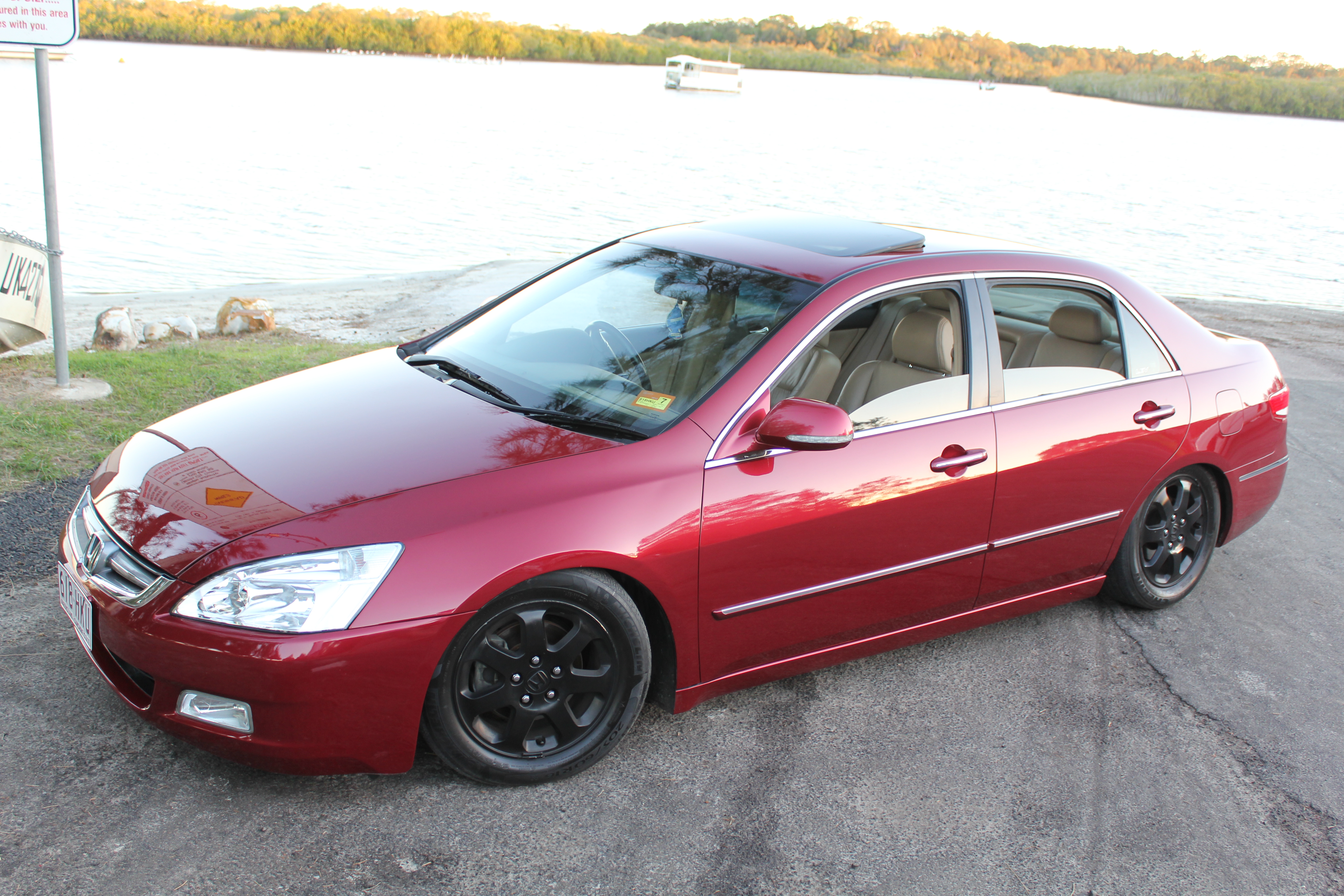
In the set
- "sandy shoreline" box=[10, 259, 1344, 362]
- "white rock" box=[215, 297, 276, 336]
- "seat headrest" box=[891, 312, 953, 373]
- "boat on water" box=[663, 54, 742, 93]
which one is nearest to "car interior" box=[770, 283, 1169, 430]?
"seat headrest" box=[891, 312, 953, 373]

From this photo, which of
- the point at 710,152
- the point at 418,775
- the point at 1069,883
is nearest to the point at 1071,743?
the point at 1069,883

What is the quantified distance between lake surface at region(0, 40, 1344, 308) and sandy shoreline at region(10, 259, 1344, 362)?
118 centimetres

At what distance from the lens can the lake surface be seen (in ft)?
55.8

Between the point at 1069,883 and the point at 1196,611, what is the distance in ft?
7.36

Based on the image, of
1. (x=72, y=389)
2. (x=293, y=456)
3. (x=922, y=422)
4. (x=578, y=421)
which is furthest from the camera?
(x=72, y=389)

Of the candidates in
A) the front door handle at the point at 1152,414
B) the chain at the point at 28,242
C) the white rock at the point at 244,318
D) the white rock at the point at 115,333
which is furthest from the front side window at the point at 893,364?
the white rock at the point at 244,318

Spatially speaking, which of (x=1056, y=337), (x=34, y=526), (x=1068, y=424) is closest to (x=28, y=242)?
(x=34, y=526)

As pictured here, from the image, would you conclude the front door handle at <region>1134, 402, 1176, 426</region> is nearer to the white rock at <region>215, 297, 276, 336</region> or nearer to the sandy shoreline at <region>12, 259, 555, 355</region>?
the sandy shoreline at <region>12, 259, 555, 355</region>

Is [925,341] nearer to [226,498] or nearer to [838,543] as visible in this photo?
[838,543]

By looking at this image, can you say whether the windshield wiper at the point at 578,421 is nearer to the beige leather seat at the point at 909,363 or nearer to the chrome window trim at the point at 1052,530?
the beige leather seat at the point at 909,363

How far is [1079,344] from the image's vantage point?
13.2 ft

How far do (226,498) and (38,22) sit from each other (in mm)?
4594

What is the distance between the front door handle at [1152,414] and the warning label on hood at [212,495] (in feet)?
10.2

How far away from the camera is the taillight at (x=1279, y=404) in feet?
14.8
